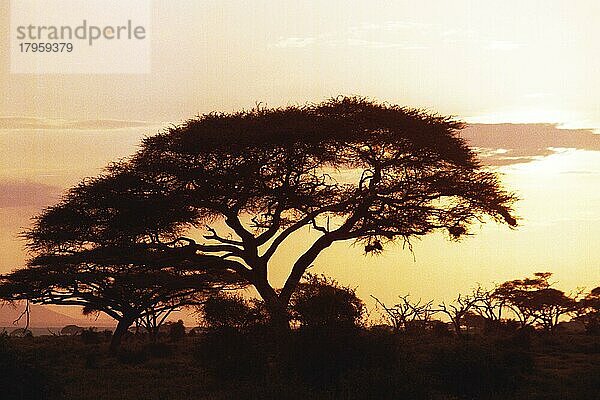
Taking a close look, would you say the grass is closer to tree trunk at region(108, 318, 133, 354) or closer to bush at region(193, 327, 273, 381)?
bush at region(193, 327, 273, 381)

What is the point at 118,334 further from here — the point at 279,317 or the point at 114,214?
the point at 279,317

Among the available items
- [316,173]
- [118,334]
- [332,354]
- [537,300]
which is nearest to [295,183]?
[316,173]

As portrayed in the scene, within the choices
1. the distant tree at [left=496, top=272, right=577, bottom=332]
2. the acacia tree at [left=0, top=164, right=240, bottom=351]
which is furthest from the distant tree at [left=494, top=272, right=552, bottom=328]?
the acacia tree at [left=0, top=164, right=240, bottom=351]

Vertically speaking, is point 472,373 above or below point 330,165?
below

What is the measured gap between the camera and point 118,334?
47.2m

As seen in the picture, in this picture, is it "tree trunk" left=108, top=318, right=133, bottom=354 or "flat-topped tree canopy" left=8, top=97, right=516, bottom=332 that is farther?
"tree trunk" left=108, top=318, right=133, bottom=354

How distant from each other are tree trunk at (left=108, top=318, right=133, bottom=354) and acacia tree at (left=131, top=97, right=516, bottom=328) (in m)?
13.6

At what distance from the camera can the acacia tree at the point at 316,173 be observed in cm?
3234

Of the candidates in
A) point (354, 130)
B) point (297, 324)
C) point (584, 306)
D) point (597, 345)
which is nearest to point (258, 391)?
point (297, 324)

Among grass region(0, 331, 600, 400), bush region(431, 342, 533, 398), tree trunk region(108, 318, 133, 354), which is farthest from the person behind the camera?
tree trunk region(108, 318, 133, 354)

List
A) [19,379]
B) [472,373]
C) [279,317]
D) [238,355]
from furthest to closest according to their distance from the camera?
[238,355]
[279,317]
[472,373]
[19,379]

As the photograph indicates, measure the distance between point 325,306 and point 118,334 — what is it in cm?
2373

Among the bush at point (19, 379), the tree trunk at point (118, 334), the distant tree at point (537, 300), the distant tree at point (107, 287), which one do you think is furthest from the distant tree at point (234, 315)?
the distant tree at point (537, 300)

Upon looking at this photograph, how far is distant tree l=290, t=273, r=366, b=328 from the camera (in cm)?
2541
